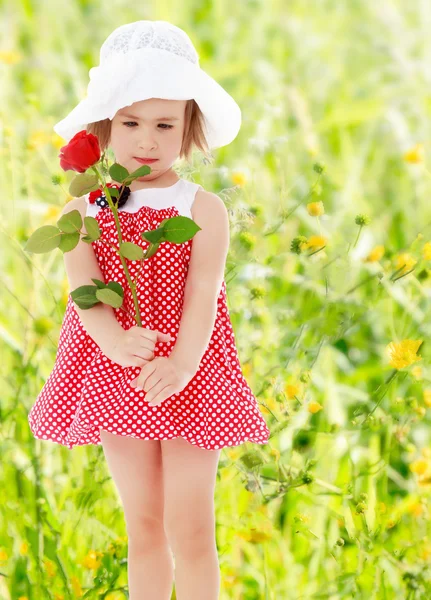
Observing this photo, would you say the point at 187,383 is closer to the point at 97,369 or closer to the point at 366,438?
the point at 97,369

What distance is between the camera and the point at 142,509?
1363mm

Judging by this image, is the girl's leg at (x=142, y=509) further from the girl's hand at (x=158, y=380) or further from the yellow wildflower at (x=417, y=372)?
the yellow wildflower at (x=417, y=372)

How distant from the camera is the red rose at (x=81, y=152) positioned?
46.9 inches

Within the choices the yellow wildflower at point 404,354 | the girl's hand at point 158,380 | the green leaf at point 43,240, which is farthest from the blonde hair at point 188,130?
the yellow wildflower at point 404,354

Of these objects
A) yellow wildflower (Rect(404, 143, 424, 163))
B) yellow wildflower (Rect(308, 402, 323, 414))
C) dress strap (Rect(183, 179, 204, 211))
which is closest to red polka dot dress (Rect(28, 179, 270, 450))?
dress strap (Rect(183, 179, 204, 211))

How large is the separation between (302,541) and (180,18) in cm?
202

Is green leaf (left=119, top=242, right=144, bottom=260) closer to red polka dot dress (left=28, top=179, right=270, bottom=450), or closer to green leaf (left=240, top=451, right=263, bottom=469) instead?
red polka dot dress (left=28, top=179, right=270, bottom=450)

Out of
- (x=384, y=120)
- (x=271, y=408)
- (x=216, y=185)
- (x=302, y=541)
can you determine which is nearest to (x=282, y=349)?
(x=271, y=408)

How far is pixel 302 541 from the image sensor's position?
1768mm

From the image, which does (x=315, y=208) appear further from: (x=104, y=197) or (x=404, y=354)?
(x=104, y=197)

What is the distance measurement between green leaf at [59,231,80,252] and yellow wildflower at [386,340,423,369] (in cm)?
57

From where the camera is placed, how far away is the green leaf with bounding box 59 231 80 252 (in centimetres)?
124

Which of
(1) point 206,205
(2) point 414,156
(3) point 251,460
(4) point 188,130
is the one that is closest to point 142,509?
(3) point 251,460

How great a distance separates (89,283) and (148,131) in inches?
8.8
